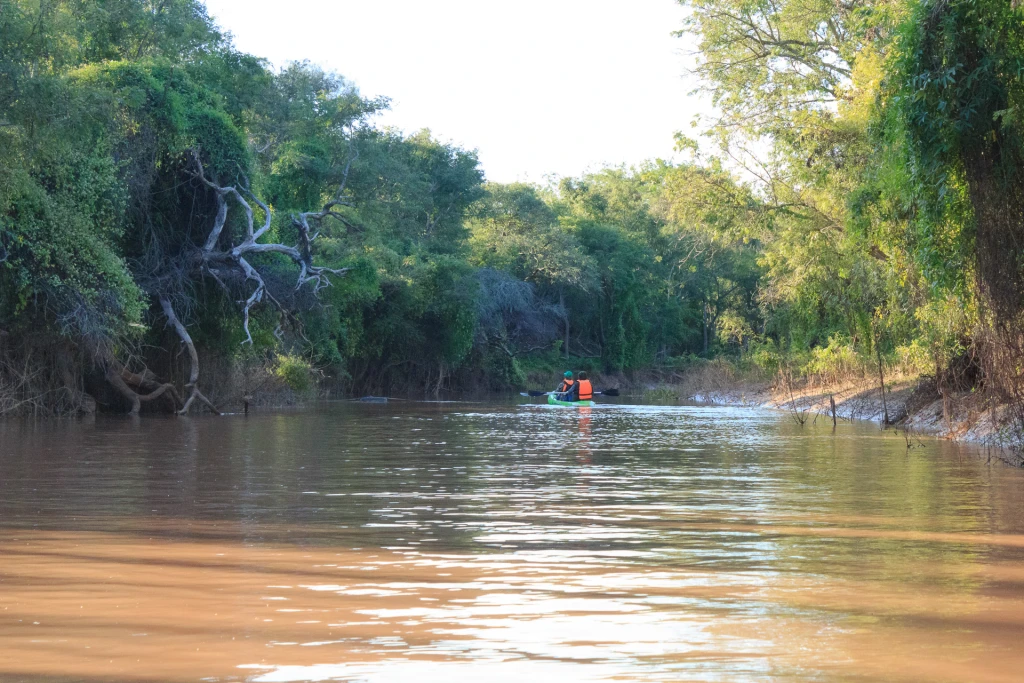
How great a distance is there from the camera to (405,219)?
54.4 metres

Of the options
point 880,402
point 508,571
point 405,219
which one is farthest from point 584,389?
point 508,571

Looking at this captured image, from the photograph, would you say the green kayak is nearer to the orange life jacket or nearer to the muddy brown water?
the orange life jacket

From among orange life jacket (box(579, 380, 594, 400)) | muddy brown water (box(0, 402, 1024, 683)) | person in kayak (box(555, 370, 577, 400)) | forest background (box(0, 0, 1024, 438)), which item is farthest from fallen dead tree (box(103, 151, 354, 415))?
muddy brown water (box(0, 402, 1024, 683))

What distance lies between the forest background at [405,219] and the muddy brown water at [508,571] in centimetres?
419

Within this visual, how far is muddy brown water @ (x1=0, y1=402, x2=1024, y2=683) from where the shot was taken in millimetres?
4938

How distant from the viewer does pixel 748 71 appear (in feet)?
→ 99.1

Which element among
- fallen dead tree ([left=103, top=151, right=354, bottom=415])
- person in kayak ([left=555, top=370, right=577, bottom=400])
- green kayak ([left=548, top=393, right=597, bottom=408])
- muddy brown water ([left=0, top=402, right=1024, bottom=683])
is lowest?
muddy brown water ([left=0, top=402, right=1024, bottom=683])

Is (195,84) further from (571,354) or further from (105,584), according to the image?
(571,354)

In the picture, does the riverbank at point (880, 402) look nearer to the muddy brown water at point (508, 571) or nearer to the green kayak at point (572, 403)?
the muddy brown water at point (508, 571)

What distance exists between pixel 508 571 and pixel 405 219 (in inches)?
1901

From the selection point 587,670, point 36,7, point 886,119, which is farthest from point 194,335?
point 587,670

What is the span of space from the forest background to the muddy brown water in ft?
13.7

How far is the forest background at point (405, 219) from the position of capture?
1389 centimetres

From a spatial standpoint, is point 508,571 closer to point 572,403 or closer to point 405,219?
point 572,403
